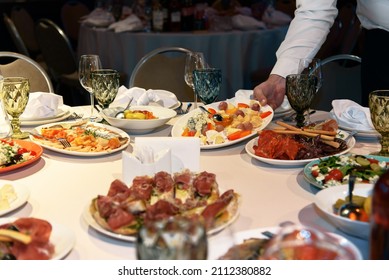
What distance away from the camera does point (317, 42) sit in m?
2.59

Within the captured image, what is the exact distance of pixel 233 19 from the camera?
5312 mm

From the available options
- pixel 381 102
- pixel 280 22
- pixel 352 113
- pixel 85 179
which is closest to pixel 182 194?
pixel 85 179

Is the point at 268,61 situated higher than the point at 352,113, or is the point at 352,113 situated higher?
the point at 352,113

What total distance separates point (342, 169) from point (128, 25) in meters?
3.98

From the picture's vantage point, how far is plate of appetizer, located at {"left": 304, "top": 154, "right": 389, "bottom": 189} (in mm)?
1522

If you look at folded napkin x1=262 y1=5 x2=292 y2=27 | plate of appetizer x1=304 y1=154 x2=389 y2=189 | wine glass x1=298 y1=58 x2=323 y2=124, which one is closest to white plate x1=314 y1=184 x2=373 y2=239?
plate of appetizer x1=304 y1=154 x2=389 y2=189

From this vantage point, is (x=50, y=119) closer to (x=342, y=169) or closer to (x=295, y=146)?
(x=295, y=146)

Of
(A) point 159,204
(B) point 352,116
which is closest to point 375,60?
(B) point 352,116

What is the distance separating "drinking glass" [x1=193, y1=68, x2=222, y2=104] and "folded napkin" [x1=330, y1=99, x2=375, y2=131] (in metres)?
0.50

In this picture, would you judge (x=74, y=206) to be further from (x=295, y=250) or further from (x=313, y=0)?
(x=313, y=0)

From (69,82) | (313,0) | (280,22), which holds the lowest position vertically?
(69,82)

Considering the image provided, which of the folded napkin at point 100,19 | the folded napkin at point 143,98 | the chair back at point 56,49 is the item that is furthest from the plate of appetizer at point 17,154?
the folded napkin at point 100,19
